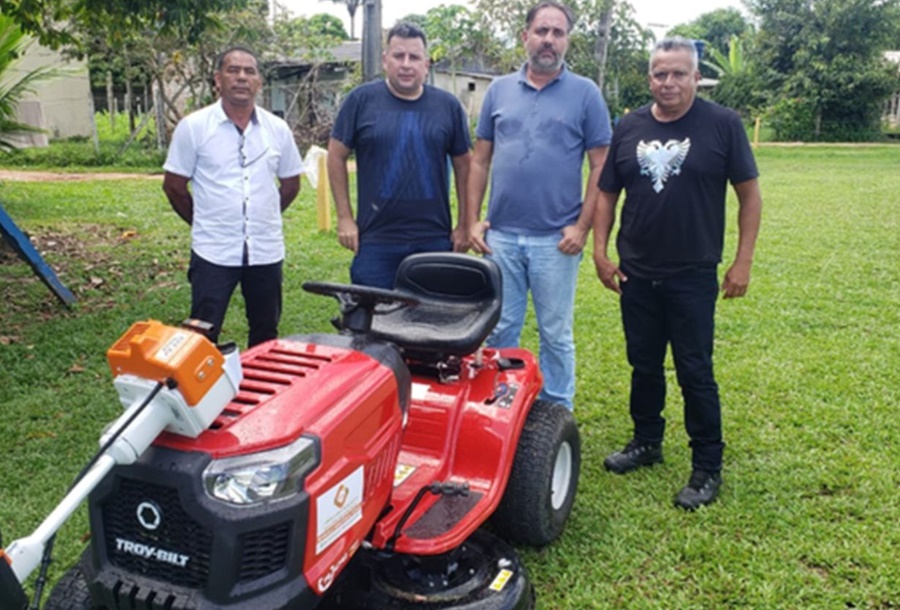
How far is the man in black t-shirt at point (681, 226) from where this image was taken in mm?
3262

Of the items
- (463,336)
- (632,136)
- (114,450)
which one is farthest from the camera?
(632,136)

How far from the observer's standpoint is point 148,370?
186 cm

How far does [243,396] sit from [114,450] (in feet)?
1.23

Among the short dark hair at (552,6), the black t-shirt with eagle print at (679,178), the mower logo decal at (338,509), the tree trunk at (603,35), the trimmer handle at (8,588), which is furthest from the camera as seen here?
the tree trunk at (603,35)

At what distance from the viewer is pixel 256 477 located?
1.93 meters

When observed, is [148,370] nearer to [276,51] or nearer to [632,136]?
[632,136]

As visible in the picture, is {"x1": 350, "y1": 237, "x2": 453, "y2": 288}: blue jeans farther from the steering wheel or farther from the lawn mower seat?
the steering wheel

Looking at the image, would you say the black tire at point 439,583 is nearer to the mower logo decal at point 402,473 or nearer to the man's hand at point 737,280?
the mower logo decal at point 402,473

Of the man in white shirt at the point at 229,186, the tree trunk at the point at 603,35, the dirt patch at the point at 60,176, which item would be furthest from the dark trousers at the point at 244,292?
the tree trunk at the point at 603,35

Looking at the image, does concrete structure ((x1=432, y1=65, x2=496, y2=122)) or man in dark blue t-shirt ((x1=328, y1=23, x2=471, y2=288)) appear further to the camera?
concrete structure ((x1=432, y1=65, x2=496, y2=122))

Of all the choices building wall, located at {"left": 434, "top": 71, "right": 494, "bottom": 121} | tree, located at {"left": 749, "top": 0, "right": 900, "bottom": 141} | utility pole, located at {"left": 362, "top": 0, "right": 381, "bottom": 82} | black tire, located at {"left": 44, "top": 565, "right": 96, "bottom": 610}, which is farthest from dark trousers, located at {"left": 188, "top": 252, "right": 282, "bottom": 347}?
tree, located at {"left": 749, "top": 0, "right": 900, "bottom": 141}

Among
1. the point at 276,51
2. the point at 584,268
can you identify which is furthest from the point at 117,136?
the point at 584,268

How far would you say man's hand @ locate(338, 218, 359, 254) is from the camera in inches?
154

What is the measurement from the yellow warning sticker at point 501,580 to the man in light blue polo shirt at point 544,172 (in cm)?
152
